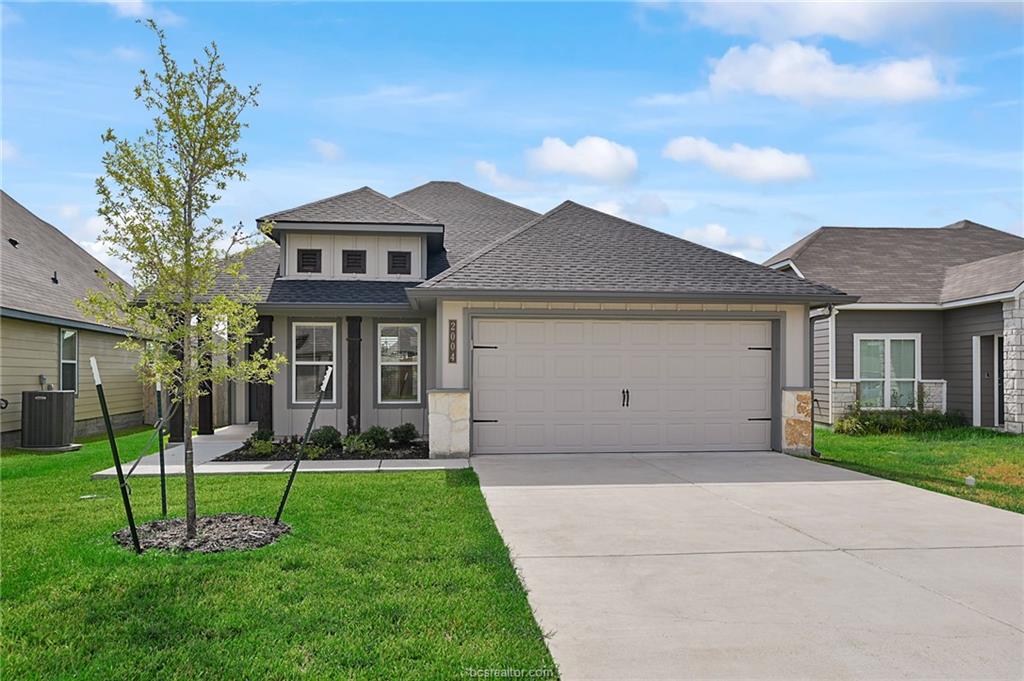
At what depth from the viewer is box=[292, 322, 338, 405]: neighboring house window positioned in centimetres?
1412

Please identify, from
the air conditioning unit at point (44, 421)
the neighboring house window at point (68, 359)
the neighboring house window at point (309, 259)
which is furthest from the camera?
the neighboring house window at point (68, 359)

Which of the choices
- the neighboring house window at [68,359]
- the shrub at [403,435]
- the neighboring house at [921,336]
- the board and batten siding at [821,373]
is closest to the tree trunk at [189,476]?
the shrub at [403,435]

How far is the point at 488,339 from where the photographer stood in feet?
38.5

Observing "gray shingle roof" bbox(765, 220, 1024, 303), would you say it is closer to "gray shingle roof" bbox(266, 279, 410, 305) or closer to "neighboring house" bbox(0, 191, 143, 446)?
"gray shingle roof" bbox(266, 279, 410, 305)

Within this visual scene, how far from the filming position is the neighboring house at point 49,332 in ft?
44.5

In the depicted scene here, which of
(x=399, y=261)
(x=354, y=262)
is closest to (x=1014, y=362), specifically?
(x=399, y=261)

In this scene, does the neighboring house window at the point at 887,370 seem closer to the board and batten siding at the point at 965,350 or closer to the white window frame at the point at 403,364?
the board and batten siding at the point at 965,350

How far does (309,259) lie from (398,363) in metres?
2.80

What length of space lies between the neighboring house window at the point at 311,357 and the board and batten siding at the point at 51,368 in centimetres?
297

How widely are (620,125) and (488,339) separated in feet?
16.4

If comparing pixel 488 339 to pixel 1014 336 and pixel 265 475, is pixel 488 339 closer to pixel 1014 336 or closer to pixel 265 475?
pixel 265 475

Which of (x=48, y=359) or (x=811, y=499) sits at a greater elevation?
(x=48, y=359)

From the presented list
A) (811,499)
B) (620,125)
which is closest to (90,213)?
(811,499)

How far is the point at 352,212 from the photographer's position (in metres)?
14.9
